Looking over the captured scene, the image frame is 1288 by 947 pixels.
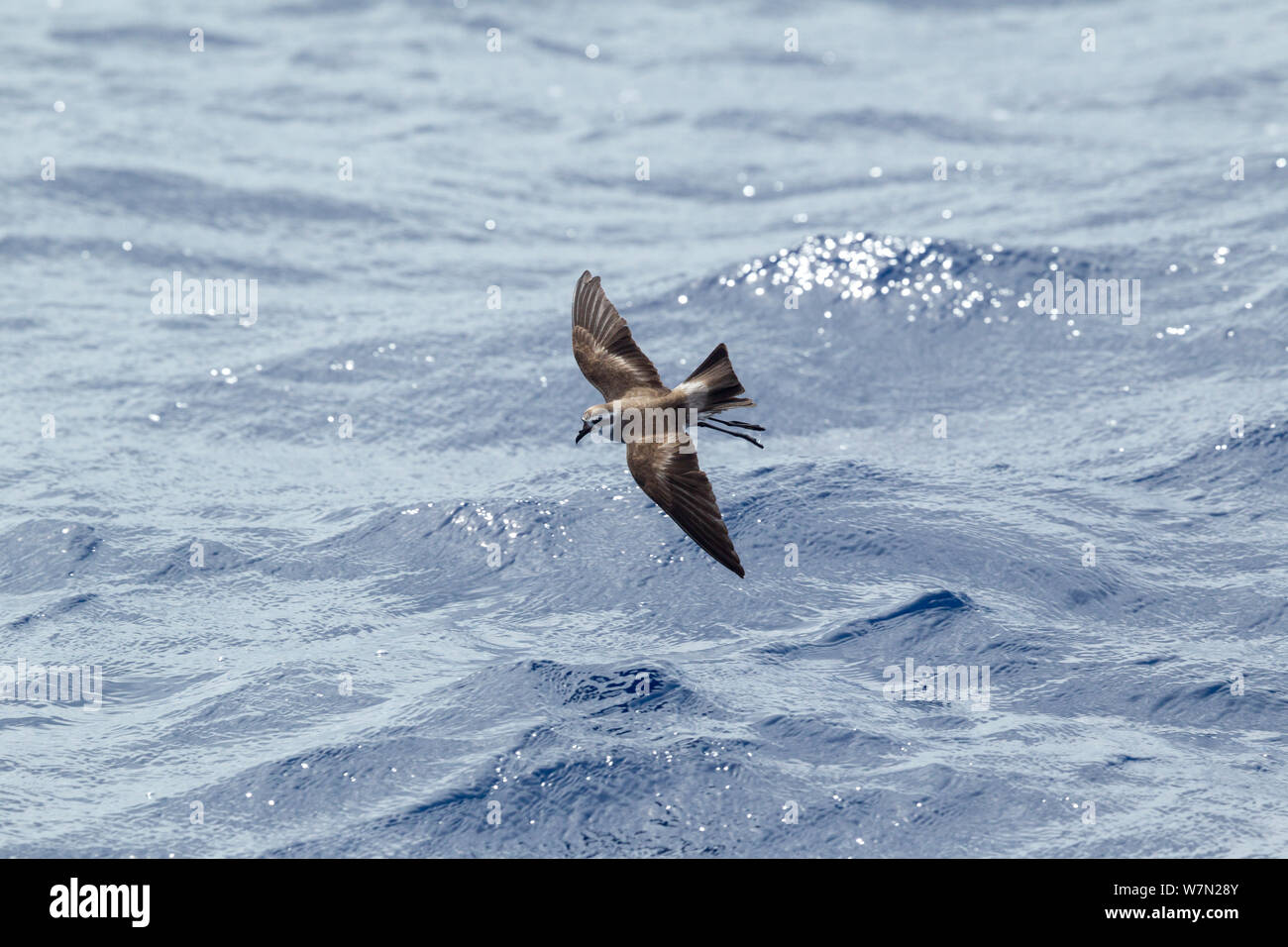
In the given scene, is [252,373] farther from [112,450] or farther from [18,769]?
[18,769]

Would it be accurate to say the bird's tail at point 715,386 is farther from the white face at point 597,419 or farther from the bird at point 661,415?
the white face at point 597,419

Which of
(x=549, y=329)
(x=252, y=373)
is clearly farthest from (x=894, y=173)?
(x=252, y=373)

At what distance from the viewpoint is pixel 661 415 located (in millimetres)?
11695

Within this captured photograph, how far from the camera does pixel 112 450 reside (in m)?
18.4

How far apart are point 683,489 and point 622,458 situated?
6580 mm

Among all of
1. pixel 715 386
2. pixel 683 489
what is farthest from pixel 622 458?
pixel 683 489

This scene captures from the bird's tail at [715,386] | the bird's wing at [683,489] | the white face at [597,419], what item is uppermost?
the bird's tail at [715,386]

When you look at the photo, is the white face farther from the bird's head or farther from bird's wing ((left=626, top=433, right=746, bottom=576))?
bird's wing ((left=626, top=433, right=746, bottom=576))

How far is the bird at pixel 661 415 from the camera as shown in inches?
431

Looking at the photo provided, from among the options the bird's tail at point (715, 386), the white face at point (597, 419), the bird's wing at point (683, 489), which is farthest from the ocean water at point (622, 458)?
the bird's tail at point (715, 386)

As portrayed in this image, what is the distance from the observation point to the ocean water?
12.0 m

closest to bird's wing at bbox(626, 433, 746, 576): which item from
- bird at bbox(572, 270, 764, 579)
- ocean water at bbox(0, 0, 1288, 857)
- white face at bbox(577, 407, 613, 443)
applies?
bird at bbox(572, 270, 764, 579)

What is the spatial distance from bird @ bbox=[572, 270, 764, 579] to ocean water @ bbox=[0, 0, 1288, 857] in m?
2.11

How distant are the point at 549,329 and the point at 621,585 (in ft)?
22.6
